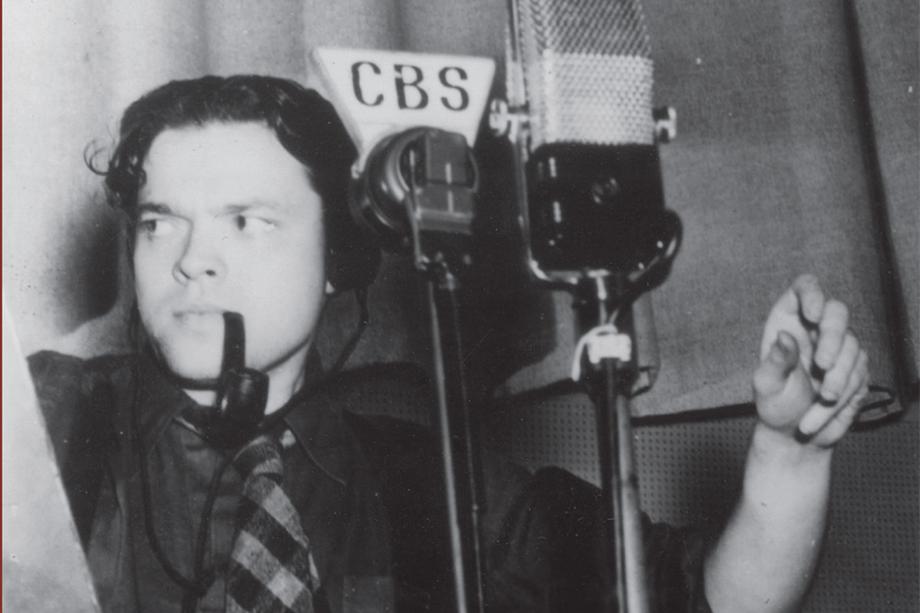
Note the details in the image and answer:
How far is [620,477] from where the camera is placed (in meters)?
0.47

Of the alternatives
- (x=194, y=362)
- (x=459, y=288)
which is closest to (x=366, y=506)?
(x=194, y=362)

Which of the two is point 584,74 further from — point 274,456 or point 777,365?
point 274,456

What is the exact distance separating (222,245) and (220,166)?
3.0 inches

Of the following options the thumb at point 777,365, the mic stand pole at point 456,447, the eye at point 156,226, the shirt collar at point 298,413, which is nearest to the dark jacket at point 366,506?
the shirt collar at point 298,413

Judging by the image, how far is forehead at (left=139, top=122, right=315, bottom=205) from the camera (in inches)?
33.7

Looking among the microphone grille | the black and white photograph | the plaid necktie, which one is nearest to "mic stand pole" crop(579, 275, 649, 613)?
the black and white photograph

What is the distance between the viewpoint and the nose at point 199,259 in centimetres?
84

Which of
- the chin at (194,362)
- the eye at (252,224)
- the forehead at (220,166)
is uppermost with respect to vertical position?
the forehead at (220,166)

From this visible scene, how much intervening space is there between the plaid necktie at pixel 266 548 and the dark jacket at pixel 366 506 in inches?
2.1

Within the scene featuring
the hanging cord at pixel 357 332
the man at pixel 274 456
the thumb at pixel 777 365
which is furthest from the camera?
the hanging cord at pixel 357 332

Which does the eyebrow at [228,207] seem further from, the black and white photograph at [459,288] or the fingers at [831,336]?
the fingers at [831,336]

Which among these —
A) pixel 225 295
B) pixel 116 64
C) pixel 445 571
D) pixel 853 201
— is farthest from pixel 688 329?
pixel 116 64

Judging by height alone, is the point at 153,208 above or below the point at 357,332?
above

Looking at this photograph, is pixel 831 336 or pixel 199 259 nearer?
pixel 831 336
